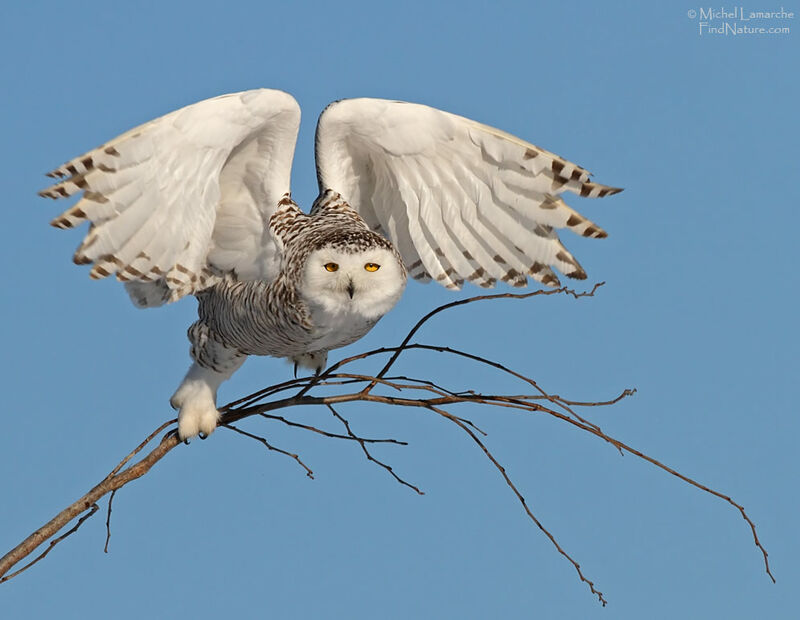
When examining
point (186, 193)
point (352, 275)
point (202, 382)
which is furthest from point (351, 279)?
point (202, 382)

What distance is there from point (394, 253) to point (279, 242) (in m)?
0.60

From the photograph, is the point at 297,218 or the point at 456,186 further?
the point at 456,186

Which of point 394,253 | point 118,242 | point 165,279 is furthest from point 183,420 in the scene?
point 394,253

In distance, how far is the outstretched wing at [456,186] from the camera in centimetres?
503

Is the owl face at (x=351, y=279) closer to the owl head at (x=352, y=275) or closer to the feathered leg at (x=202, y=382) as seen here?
the owl head at (x=352, y=275)

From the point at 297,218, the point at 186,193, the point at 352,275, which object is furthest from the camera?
the point at 297,218

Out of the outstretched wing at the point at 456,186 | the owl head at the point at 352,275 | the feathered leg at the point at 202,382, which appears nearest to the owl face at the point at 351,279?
the owl head at the point at 352,275

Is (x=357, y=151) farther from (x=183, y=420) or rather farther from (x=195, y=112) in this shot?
(x=183, y=420)

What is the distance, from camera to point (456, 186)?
17.2 feet

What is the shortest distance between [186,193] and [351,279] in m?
0.82

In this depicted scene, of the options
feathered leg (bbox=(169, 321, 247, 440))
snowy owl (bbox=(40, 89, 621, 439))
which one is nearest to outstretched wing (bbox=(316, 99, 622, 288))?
snowy owl (bbox=(40, 89, 621, 439))

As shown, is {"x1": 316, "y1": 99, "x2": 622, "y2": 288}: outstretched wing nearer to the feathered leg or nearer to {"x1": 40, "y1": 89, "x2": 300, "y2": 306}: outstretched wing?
{"x1": 40, "y1": 89, "x2": 300, "y2": 306}: outstretched wing

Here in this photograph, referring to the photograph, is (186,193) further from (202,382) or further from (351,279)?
(202,382)

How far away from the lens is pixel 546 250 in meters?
5.19
